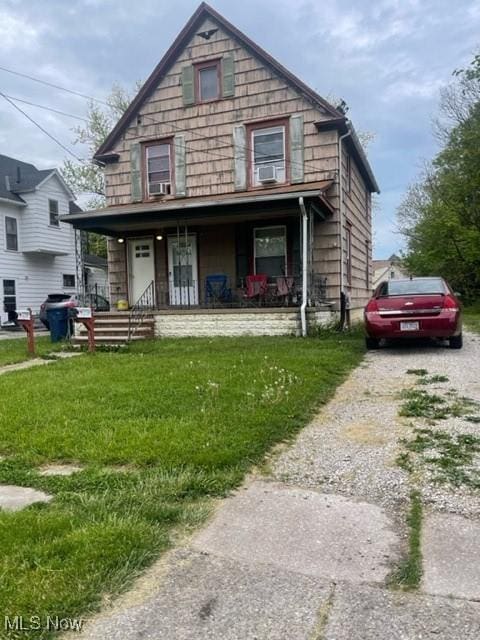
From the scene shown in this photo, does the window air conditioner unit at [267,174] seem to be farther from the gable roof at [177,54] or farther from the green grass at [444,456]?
the green grass at [444,456]

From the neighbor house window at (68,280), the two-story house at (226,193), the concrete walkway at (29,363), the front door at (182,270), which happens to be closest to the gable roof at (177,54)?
the two-story house at (226,193)

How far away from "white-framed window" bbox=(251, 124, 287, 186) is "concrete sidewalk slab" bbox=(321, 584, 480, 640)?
38.3 feet

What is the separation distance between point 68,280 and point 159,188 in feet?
38.1

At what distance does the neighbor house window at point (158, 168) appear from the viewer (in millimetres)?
13883

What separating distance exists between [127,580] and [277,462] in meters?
1.66

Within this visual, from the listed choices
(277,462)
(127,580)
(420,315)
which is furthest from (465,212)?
(127,580)

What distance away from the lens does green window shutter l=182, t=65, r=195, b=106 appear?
44.2ft

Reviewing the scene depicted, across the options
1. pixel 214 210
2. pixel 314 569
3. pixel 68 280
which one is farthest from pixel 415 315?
pixel 68 280

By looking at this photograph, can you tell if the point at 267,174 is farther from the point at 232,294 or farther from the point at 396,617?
the point at 396,617

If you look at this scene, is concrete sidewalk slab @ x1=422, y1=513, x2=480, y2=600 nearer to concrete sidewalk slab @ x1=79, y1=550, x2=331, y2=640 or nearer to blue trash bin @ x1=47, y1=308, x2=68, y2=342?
concrete sidewalk slab @ x1=79, y1=550, x2=331, y2=640

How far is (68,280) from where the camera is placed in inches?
932

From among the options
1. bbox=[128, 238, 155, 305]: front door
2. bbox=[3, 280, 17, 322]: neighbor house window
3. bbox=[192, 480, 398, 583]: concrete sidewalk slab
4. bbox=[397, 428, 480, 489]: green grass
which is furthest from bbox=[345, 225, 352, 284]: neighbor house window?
bbox=[3, 280, 17, 322]: neighbor house window

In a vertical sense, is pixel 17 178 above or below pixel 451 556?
above

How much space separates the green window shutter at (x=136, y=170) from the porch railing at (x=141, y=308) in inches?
104
